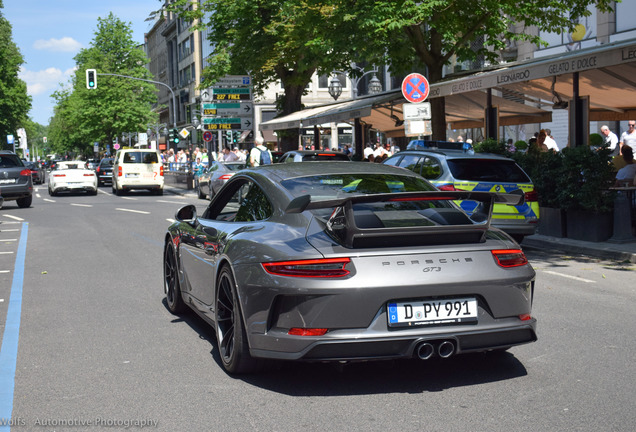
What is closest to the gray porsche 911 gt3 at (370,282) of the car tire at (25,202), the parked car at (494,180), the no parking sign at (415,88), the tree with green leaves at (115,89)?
the parked car at (494,180)

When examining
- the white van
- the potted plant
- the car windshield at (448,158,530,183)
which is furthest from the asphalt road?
the white van

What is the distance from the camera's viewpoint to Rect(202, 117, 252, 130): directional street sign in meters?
35.8

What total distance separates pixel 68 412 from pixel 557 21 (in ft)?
65.9

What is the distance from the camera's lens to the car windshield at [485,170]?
12883 millimetres

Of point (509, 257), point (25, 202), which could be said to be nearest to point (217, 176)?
point (25, 202)

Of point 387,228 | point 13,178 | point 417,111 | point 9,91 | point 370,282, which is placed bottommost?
point 370,282

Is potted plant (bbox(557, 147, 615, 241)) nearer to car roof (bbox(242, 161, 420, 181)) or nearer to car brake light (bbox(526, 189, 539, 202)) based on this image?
car brake light (bbox(526, 189, 539, 202))

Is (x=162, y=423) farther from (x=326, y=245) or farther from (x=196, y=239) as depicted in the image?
(x=196, y=239)

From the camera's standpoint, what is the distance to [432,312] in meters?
4.76

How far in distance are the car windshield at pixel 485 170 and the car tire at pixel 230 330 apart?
7.85m

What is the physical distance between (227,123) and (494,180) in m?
24.4

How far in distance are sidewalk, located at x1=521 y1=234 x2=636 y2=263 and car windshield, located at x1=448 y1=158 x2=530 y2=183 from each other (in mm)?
1167

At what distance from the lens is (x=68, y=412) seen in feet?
15.0

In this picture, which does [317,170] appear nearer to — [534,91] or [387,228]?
[387,228]
